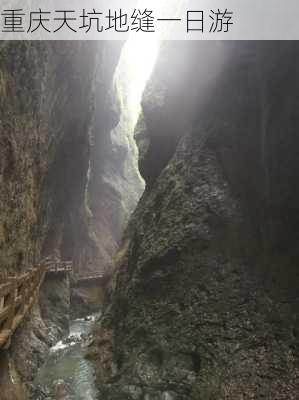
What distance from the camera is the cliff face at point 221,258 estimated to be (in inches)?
527

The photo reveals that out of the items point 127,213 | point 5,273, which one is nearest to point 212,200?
point 5,273

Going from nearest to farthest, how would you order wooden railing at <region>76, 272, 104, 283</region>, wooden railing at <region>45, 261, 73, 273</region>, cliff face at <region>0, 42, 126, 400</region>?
1. cliff face at <region>0, 42, 126, 400</region>
2. wooden railing at <region>45, 261, 73, 273</region>
3. wooden railing at <region>76, 272, 104, 283</region>

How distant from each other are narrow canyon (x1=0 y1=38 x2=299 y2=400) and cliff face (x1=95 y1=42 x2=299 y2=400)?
5 centimetres

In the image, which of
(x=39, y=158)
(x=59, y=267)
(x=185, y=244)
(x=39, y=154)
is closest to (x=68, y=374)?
(x=185, y=244)

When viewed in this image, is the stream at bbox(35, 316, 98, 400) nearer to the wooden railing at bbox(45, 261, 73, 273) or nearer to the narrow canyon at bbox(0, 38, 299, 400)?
the narrow canyon at bbox(0, 38, 299, 400)

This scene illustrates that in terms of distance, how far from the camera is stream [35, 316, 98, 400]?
15.2 metres

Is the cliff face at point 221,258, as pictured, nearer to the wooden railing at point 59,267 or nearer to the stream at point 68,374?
the stream at point 68,374

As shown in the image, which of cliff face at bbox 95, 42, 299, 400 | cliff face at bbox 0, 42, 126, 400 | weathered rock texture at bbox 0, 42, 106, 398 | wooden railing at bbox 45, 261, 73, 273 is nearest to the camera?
cliff face at bbox 95, 42, 299, 400

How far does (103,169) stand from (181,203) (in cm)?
3826

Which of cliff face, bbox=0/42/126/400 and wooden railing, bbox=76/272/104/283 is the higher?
cliff face, bbox=0/42/126/400

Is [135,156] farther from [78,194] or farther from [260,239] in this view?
[260,239]

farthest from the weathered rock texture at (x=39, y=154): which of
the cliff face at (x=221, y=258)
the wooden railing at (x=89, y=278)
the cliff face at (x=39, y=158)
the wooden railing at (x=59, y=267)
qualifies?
the cliff face at (x=221, y=258)

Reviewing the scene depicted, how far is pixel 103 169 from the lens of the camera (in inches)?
2201

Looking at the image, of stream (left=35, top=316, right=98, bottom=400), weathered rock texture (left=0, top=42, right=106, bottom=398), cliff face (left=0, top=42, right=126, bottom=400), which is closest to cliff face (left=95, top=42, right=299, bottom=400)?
stream (left=35, top=316, right=98, bottom=400)
